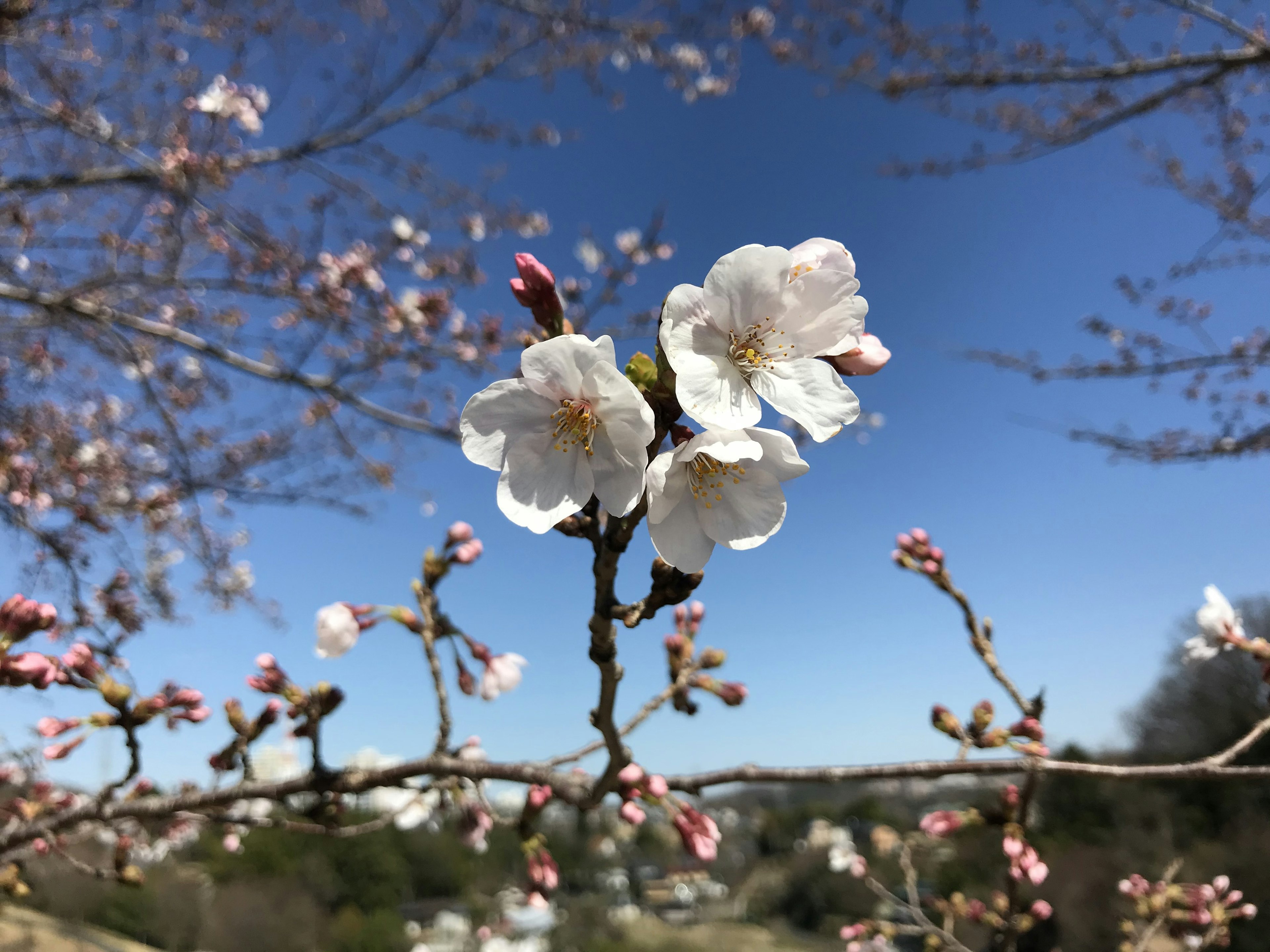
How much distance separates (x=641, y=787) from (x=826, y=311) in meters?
0.77

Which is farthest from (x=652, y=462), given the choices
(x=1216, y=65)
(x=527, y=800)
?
(x=1216, y=65)

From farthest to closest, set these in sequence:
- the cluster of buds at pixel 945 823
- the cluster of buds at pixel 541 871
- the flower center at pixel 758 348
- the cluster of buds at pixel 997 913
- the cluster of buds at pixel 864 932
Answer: the cluster of buds at pixel 864 932
the cluster of buds at pixel 997 913
the cluster of buds at pixel 945 823
the cluster of buds at pixel 541 871
the flower center at pixel 758 348

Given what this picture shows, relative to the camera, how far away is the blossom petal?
2.33ft

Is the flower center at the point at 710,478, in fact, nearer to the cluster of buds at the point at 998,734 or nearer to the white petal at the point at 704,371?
the white petal at the point at 704,371

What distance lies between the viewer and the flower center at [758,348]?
79 centimetres

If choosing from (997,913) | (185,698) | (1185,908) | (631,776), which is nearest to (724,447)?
(631,776)

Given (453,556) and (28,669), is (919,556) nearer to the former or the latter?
(453,556)

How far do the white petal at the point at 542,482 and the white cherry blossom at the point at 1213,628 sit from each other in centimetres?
186

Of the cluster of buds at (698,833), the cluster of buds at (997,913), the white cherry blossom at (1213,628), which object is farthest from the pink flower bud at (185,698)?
the white cherry blossom at (1213,628)

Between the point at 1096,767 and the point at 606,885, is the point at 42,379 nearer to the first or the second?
the point at 1096,767

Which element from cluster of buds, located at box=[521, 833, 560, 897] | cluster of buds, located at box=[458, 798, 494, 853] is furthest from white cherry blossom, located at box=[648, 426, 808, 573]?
cluster of buds, located at box=[458, 798, 494, 853]

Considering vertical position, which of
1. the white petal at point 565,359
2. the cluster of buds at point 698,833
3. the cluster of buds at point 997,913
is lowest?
the cluster of buds at point 997,913

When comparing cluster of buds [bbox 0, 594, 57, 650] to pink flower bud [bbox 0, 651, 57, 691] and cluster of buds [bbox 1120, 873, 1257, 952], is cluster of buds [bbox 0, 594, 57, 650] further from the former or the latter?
cluster of buds [bbox 1120, 873, 1257, 952]

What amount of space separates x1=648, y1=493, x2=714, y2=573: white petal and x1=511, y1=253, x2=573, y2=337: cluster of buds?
0.28m
